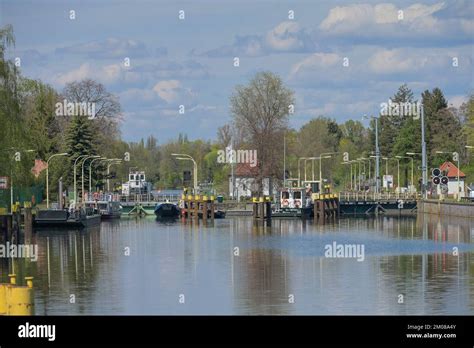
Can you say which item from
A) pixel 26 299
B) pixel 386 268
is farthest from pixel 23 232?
pixel 26 299

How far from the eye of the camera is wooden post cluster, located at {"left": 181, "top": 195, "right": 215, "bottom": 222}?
112 m

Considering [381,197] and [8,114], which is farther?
[381,197]

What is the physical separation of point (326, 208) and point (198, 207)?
39.0ft

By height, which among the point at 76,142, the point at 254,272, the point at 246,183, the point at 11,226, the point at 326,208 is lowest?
the point at 254,272

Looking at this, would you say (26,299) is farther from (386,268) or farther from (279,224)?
(279,224)

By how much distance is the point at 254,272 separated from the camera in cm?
5159

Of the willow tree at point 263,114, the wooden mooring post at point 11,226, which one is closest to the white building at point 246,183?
the willow tree at point 263,114

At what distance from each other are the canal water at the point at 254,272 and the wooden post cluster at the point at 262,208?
20719mm

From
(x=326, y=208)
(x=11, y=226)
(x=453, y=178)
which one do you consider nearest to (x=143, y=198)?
(x=326, y=208)

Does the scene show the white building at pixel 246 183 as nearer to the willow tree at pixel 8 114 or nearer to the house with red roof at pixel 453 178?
the house with red roof at pixel 453 178

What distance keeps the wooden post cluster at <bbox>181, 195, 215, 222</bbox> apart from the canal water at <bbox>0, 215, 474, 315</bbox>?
26.0 metres

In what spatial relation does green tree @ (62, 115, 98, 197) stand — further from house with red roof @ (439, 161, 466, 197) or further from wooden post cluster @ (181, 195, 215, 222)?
house with red roof @ (439, 161, 466, 197)

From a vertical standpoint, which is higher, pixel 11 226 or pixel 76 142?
pixel 76 142

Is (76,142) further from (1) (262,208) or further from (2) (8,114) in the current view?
(2) (8,114)
